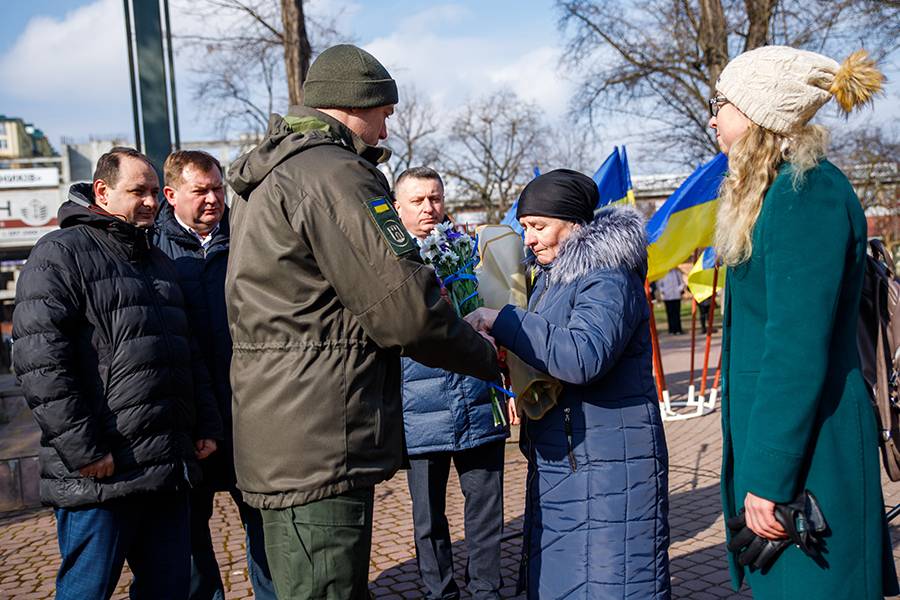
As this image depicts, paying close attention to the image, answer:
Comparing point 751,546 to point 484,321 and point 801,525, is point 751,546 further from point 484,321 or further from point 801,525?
→ point 484,321

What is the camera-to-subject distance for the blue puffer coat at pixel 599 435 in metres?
2.44

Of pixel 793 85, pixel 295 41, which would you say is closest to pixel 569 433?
pixel 793 85

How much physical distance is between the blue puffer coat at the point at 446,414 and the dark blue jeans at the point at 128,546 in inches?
42.9

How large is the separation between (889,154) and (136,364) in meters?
21.5

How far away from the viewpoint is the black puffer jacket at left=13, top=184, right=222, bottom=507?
275cm

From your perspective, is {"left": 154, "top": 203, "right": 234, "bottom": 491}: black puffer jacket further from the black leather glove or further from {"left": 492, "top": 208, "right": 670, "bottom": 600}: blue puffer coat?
the black leather glove

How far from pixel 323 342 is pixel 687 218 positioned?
6.28 m

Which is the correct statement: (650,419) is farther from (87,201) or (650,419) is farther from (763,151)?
(87,201)

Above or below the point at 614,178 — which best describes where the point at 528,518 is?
below

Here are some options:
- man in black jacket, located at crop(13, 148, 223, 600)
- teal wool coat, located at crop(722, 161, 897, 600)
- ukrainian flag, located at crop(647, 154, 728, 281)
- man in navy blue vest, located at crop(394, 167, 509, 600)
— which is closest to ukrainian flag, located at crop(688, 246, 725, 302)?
ukrainian flag, located at crop(647, 154, 728, 281)

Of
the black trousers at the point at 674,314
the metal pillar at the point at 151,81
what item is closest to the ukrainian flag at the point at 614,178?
the metal pillar at the point at 151,81

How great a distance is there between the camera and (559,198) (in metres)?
2.67

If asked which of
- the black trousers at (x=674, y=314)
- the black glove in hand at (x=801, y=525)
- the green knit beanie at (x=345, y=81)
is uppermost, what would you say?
the green knit beanie at (x=345, y=81)

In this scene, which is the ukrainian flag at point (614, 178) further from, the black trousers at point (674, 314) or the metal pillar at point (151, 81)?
the black trousers at point (674, 314)
